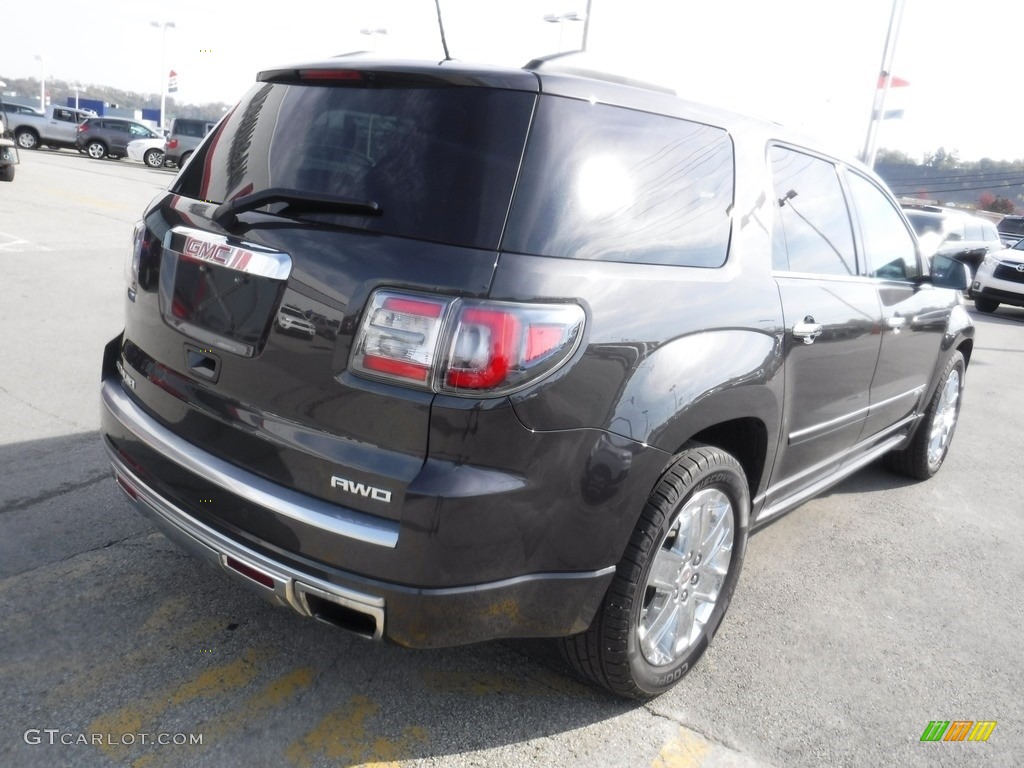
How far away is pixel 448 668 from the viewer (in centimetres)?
280

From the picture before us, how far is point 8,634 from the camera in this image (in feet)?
8.80

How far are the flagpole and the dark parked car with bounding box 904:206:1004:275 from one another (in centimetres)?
369

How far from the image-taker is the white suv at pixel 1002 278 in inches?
605

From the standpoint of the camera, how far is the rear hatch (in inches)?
80.9

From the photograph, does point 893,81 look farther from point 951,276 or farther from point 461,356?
point 461,356

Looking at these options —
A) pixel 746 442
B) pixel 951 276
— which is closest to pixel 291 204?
pixel 746 442

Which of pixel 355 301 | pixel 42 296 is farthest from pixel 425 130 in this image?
pixel 42 296

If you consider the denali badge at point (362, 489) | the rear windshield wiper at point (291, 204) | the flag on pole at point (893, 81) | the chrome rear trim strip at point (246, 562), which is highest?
the flag on pole at point (893, 81)

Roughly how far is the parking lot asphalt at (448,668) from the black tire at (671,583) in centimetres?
16

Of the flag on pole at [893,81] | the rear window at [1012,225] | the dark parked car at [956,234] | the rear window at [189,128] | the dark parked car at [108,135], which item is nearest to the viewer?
the dark parked car at [956,234]

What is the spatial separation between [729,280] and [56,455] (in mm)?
3246

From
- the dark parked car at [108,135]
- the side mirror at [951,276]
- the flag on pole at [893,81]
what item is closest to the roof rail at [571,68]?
the side mirror at [951,276]

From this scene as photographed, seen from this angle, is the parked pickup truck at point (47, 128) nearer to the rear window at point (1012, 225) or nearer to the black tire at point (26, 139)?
the black tire at point (26, 139)

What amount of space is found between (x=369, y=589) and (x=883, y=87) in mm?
23834
